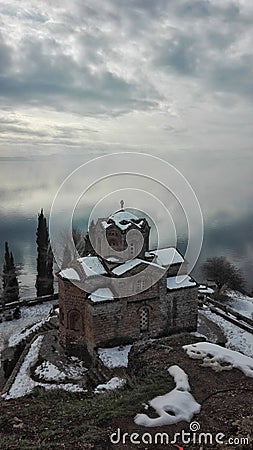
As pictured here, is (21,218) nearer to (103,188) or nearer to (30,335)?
(30,335)

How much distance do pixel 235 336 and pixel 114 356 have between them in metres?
7.68

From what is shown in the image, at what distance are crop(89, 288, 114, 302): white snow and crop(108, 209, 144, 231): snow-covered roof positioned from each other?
3391 mm

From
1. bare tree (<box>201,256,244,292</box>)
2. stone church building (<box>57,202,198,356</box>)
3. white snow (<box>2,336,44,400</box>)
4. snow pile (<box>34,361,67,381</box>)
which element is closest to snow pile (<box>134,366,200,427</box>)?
white snow (<box>2,336,44,400</box>)

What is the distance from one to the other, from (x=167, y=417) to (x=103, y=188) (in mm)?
11120

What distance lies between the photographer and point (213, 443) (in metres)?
7.60

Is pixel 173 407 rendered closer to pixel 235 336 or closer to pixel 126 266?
pixel 126 266

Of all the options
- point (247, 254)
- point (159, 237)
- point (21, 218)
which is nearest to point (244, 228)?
point (247, 254)

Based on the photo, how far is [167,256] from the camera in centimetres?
2111

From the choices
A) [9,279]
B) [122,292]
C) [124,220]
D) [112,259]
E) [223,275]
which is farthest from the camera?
[223,275]

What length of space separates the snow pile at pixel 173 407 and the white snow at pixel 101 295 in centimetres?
856

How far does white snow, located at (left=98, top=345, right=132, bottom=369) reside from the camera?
17428 mm

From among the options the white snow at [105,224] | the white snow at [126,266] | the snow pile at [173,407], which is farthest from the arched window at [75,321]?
the snow pile at [173,407]

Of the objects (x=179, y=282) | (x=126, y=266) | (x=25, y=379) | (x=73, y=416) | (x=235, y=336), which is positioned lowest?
(x=25, y=379)
